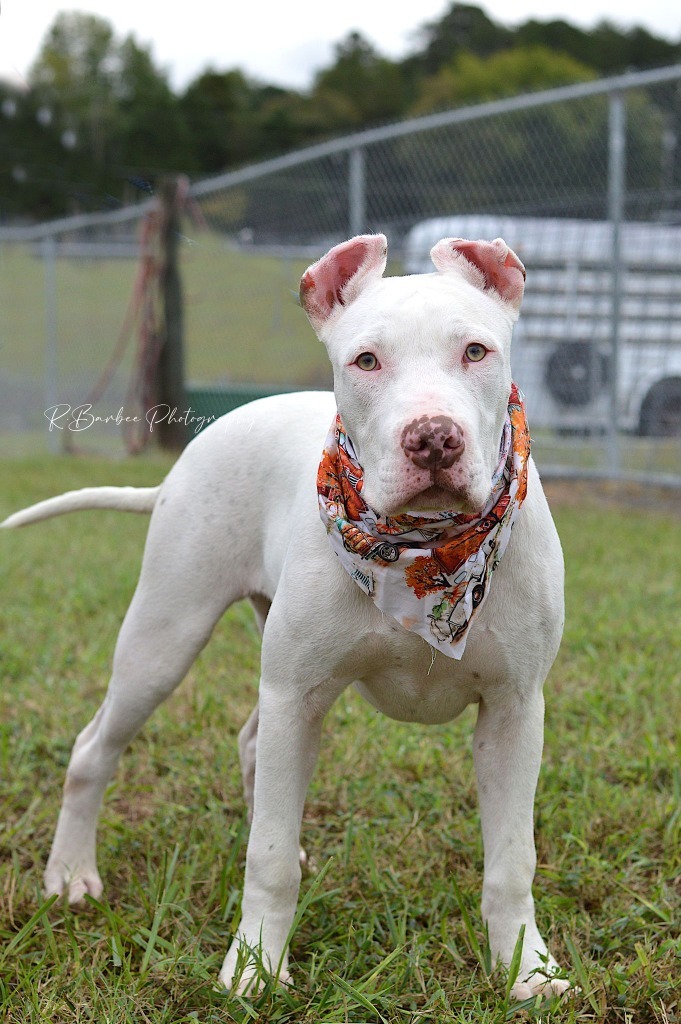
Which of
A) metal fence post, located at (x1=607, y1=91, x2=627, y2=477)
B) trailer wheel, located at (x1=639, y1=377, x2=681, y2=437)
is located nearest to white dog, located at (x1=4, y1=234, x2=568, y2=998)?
metal fence post, located at (x1=607, y1=91, x2=627, y2=477)

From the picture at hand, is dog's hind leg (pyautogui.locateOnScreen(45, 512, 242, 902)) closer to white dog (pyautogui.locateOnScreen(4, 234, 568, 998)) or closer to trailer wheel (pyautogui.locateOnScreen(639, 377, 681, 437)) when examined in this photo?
white dog (pyautogui.locateOnScreen(4, 234, 568, 998))

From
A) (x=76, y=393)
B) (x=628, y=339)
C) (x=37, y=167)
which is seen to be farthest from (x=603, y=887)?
(x=76, y=393)

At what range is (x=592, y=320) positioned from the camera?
727 centimetres

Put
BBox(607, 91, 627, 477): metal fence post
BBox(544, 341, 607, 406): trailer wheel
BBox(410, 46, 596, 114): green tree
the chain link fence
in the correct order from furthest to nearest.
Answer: BBox(410, 46, 596, 114): green tree
BBox(544, 341, 607, 406): trailer wheel
BBox(607, 91, 627, 477): metal fence post
the chain link fence

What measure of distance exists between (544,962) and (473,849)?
0.54m

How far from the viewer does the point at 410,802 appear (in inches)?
113

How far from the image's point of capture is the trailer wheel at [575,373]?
7285 mm

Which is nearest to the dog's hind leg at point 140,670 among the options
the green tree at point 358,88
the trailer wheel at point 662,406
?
the trailer wheel at point 662,406

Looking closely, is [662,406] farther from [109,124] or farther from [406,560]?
[406,560]

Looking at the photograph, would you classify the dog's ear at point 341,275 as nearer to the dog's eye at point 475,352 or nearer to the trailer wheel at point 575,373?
the dog's eye at point 475,352

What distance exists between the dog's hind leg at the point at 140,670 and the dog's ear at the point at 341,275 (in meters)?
0.67

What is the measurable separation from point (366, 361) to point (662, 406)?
18.6 feet

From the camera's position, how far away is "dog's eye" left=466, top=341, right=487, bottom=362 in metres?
1.76

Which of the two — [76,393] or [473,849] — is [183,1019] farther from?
[76,393]
